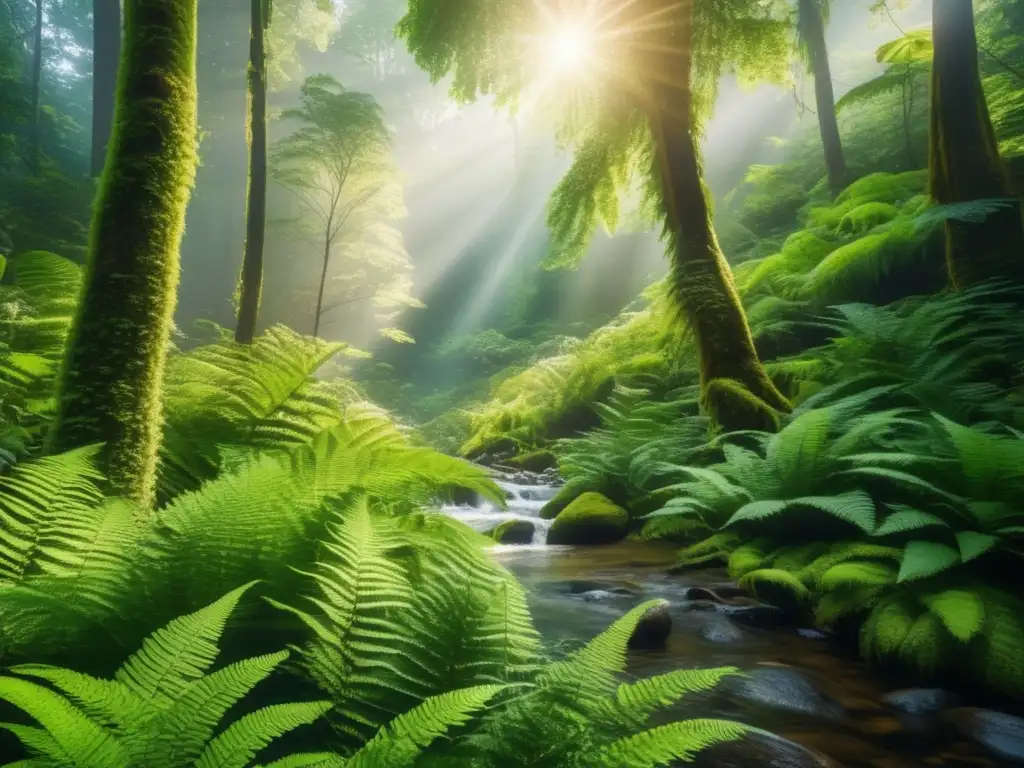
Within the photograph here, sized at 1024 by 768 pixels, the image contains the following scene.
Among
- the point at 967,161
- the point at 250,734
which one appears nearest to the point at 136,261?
the point at 250,734

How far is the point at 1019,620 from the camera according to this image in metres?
2.63

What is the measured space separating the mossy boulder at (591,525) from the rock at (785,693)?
3.85 m

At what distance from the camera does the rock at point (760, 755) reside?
6.22ft

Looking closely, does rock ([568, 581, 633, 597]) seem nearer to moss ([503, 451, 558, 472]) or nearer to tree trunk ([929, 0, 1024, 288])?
tree trunk ([929, 0, 1024, 288])

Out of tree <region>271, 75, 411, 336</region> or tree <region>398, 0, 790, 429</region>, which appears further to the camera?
tree <region>271, 75, 411, 336</region>

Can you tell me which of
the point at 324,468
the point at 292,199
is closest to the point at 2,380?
the point at 324,468

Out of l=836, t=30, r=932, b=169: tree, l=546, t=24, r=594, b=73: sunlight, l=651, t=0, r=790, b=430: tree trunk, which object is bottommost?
l=651, t=0, r=790, b=430: tree trunk

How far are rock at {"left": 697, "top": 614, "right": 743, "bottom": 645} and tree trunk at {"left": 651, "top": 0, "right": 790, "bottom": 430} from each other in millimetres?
2621

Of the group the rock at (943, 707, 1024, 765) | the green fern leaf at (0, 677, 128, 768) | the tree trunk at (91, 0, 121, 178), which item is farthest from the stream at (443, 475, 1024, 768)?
the tree trunk at (91, 0, 121, 178)

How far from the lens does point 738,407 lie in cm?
576

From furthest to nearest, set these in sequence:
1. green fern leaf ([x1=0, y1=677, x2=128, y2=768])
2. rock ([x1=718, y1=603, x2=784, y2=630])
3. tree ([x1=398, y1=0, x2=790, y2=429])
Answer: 1. tree ([x1=398, y1=0, x2=790, y2=429])
2. rock ([x1=718, y1=603, x2=784, y2=630])
3. green fern leaf ([x1=0, y1=677, x2=128, y2=768])

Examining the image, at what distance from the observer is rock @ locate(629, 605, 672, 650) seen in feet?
10.7

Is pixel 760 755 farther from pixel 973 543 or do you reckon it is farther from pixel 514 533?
pixel 514 533

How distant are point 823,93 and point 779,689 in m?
13.7
